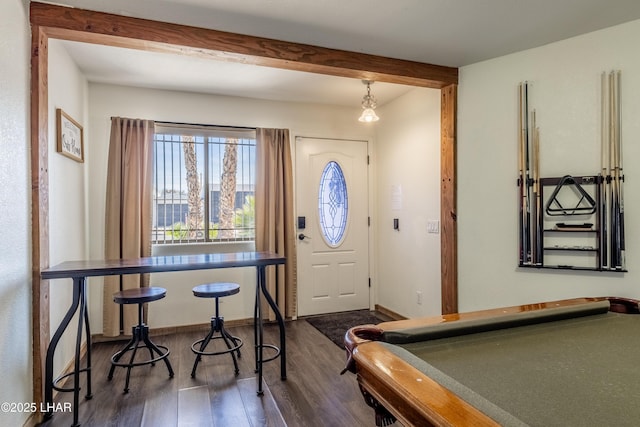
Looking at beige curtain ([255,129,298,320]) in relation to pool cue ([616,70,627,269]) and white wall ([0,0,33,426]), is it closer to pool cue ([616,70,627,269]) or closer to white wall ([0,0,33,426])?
white wall ([0,0,33,426])

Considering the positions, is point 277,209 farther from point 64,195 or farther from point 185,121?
point 64,195

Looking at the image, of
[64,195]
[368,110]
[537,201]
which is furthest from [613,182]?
[64,195]

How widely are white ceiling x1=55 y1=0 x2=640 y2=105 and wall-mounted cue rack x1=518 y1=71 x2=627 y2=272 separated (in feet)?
1.34

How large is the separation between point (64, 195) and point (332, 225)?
2717mm

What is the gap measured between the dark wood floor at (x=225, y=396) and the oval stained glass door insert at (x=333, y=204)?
5.11 ft

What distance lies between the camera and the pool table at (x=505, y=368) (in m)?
0.86

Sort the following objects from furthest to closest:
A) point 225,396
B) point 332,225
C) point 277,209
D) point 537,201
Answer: point 332,225 → point 277,209 → point 537,201 → point 225,396

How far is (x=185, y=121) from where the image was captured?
3793 millimetres

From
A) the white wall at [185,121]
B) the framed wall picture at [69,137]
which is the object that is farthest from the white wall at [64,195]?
the white wall at [185,121]

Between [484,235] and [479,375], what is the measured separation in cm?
210

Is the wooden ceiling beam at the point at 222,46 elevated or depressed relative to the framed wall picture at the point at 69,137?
elevated

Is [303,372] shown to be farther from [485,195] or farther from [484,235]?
[485,195]

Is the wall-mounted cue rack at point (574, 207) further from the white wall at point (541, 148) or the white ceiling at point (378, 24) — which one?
the white ceiling at point (378, 24)

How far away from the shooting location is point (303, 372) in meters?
2.77
